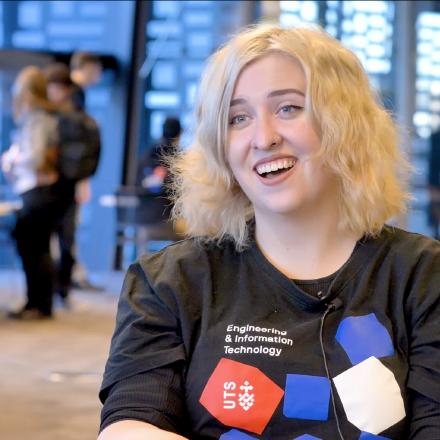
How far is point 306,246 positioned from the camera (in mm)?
1399

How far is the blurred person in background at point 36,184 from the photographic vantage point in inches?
195

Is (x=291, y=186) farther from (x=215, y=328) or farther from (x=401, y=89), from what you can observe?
(x=401, y=89)

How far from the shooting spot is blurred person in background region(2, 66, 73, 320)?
494cm

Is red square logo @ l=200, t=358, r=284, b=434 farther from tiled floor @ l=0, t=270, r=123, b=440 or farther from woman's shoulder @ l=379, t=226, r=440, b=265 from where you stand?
tiled floor @ l=0, t=270, r=123, b=440

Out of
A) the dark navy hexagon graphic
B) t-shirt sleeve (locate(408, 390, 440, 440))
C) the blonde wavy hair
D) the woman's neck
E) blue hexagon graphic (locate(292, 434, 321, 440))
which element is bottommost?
the dark navy hexagon graphic

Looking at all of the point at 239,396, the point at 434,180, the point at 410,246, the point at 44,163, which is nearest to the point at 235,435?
the point at 239,396

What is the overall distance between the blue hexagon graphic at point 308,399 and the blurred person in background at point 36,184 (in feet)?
12.8

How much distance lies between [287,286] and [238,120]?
0.28 meters

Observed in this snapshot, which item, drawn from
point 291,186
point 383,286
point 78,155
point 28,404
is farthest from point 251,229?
point 78,155

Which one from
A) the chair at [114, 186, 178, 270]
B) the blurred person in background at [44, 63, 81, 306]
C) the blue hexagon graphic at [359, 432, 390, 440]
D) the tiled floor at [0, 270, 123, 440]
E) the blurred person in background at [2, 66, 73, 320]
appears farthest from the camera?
the chair at [114, 186, 178, 270]

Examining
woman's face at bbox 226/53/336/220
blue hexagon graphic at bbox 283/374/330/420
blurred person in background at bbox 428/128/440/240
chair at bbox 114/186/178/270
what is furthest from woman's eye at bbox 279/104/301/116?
blurred person in background at bbox 428/128/440/240

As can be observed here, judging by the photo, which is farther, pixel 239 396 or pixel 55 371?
pixel 55 371

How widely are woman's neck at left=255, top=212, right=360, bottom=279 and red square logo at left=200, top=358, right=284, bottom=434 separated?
0.20 m

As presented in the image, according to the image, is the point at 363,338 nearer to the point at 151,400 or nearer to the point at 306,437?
the point at 306,437
